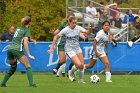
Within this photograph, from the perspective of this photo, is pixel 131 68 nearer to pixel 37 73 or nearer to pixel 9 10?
pixel 37 73

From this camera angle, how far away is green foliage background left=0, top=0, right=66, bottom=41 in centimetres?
4000


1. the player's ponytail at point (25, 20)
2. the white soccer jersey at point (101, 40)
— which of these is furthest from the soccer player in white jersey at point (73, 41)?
the player's ponytail at point (25, 20)

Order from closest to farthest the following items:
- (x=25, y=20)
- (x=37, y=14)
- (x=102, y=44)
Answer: (x=25, y=20) < (x=102, y=44) < (x=37, y=14)

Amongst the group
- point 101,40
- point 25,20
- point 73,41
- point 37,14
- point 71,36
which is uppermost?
point 25,20

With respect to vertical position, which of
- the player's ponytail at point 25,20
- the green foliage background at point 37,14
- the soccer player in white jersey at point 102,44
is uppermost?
the player's ponytail at point 25,20

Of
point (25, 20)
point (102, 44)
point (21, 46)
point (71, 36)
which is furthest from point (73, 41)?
point (25, 20)

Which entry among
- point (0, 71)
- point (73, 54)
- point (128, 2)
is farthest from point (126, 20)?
point (128, 2)

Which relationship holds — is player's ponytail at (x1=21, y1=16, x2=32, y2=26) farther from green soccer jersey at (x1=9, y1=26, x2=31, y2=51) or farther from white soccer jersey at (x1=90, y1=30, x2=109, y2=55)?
white soccer jersey at (x1=90, y1=30, x2=109, y2=55)

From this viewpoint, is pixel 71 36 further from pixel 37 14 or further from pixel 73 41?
pixel 37 14

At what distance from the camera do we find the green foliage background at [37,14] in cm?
4000

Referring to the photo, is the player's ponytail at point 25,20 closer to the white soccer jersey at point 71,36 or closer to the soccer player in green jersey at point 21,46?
the soccer player in green jersey at point 21,46

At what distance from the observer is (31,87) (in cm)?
1803

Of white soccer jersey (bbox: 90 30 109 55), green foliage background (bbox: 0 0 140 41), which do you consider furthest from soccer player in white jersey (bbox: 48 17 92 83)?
green foliage background (bbox: 0 0 140 41)

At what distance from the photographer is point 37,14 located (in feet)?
133
